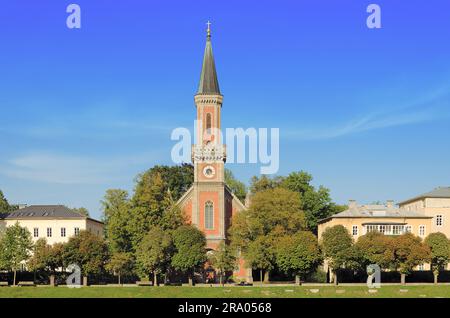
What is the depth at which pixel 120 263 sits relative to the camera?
3039 inches

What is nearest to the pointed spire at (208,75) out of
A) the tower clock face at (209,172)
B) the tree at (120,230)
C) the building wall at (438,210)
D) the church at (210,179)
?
the church at (210,179)

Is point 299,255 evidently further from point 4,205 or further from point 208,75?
point 4,205

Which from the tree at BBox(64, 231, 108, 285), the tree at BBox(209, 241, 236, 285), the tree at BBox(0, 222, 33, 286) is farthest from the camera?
the tree at BBox(209, 241, 236, 285)

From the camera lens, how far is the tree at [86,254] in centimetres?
7519

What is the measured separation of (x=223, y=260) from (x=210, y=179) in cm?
1372

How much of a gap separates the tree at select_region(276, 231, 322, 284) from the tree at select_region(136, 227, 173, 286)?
11342mm

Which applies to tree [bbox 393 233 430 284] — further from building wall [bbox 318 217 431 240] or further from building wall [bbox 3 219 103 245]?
building wall [bbox 3 219 103 245]

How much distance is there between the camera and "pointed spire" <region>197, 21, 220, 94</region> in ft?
316

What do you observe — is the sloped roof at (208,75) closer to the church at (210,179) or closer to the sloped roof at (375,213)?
the church at (210,179)

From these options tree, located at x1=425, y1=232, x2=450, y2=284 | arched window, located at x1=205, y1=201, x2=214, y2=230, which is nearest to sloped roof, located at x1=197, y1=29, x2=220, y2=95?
arched window, located at x1=205, y1=201, x2=214, y2=230

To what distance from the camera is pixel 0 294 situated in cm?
4453

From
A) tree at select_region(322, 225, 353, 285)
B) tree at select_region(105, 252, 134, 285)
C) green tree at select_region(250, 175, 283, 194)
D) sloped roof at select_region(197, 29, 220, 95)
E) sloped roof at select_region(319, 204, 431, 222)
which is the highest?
sloped roof at select_region(197, 29, 220, 95)

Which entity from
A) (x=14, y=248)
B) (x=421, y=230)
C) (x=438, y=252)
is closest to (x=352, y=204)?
(x=421, y=230)
